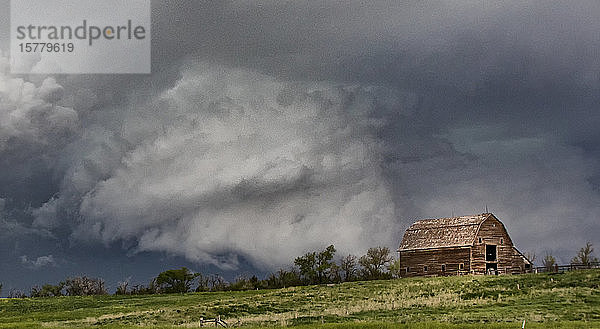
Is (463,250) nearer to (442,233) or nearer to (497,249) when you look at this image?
(442,233)

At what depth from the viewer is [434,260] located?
89.7m

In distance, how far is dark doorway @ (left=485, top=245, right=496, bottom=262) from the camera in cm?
8875

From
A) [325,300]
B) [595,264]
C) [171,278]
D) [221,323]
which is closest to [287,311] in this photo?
[325,300]

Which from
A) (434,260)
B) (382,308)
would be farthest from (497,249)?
(382,308)

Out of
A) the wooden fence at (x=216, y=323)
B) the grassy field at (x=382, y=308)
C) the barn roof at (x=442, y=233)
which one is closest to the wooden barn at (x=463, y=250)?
the barn roof at (x=442, y=233)

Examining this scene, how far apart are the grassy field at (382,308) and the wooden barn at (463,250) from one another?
11.6 metres

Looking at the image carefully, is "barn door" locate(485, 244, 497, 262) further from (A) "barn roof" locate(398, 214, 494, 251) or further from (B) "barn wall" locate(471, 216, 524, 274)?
(A) "barn roof" locate(398, 214, 494, 251)

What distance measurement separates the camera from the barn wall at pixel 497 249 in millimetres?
87188

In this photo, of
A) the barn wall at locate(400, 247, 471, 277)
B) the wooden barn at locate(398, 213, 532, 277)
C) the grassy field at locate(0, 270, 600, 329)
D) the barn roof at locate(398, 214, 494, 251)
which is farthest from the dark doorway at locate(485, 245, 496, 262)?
the grassy field at locate(0, 270, 600, 329)

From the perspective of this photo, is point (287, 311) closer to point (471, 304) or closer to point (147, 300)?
point (471, 304)

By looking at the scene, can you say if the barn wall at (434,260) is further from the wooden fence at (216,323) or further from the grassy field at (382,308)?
the wooden fence at (216,323)

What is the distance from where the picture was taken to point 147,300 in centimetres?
8025

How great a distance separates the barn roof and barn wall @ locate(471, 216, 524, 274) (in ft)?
3.51

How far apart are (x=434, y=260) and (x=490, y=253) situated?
23.6 ft
